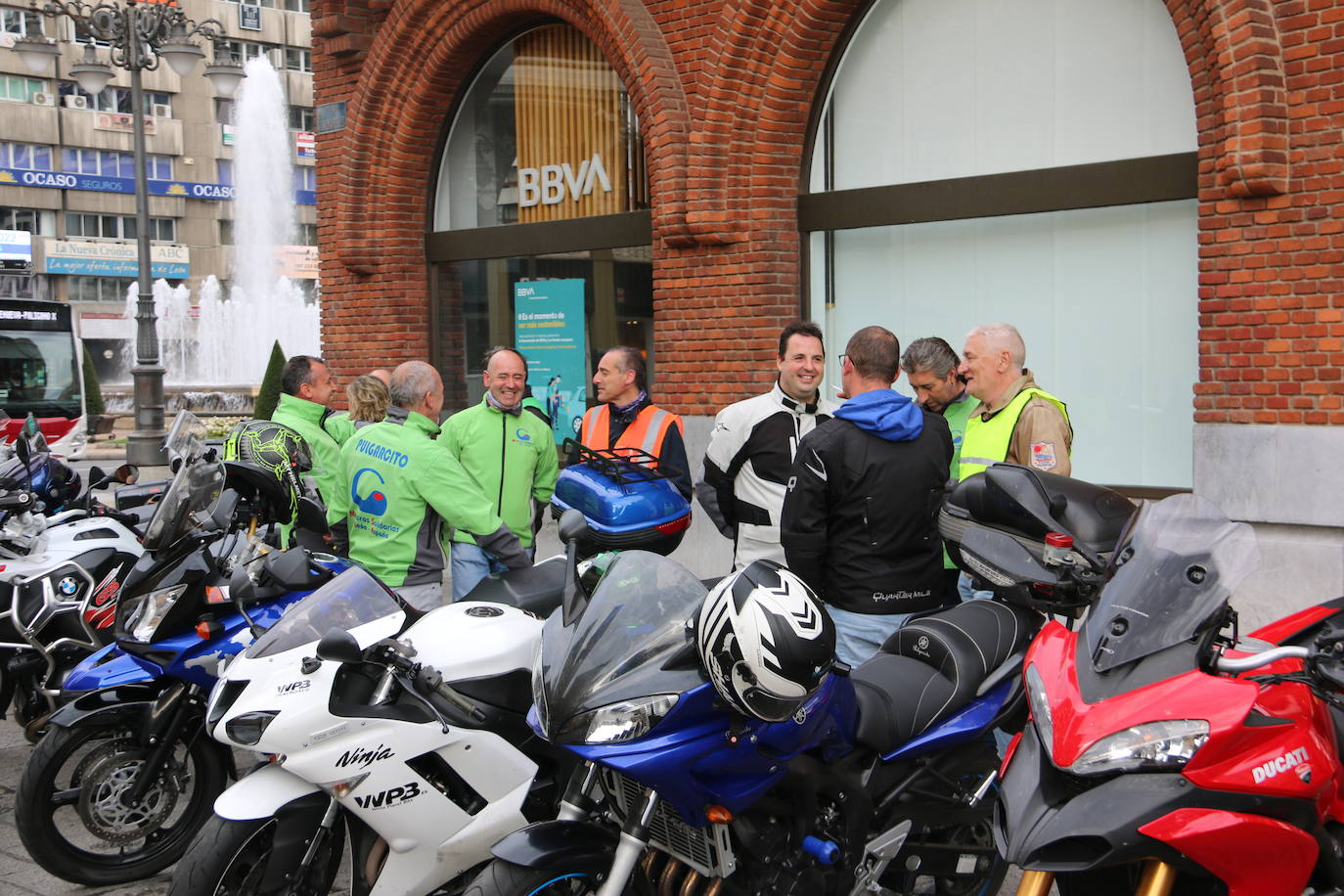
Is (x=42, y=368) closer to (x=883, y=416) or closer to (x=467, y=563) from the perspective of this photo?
(x=467, y=563)

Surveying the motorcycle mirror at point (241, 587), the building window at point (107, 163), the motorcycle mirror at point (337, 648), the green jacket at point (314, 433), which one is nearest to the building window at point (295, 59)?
the building window at point (107, 163)

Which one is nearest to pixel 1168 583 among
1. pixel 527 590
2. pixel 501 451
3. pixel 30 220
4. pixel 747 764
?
pixel 747 764

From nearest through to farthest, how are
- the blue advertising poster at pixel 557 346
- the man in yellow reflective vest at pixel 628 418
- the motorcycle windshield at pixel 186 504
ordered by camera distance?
the motorcycle windshield at pixel 186 504, the man in yellow reflective vest at pixel 628 418, the blue advertising poster at pixel 557 346

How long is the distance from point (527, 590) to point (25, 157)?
6320 cm

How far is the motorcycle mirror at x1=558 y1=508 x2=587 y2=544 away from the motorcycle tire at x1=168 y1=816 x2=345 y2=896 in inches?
44.2

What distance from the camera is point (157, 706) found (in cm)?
477

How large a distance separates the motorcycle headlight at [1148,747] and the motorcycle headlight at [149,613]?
11.6ft

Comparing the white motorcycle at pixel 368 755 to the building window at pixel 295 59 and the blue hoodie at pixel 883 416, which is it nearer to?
the blue hoodie at pixel 883 416

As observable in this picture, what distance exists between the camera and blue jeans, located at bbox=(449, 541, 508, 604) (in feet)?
20.7

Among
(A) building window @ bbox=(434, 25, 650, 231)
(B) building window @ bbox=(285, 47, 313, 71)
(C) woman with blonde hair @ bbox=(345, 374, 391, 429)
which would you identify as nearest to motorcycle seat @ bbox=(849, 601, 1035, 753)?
(C) woman with blonde hair @ bbox=(345, 374, 391, 429)

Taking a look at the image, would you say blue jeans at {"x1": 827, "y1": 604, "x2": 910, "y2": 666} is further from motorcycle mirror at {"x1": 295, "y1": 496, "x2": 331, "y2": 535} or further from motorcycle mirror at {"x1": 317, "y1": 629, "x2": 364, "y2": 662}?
motorcycle mirror at {"x1": 295, "y1": 496, "x2": 331, "y2": 535}

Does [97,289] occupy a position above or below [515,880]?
above

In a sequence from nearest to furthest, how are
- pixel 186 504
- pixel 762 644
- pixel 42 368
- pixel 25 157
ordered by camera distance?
pixel 762 644
pixel 186 504
pixel 42 368
pixel 25 157

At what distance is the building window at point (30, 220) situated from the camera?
57.8 m
